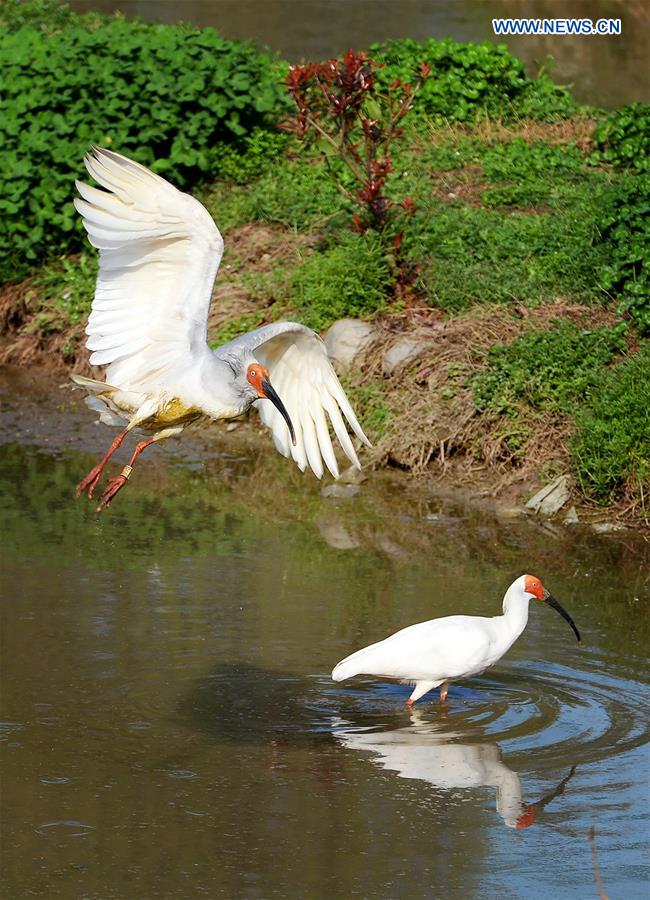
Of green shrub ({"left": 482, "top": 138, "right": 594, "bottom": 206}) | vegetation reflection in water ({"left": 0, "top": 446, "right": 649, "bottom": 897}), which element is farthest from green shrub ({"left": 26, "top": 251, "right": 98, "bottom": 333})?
green shrub ({"left": 482, "top": 138, "right": 594, "bottom": 206})

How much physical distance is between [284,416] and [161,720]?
162 centimetres

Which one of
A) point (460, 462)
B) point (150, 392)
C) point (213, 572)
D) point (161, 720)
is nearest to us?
point (161, 720)

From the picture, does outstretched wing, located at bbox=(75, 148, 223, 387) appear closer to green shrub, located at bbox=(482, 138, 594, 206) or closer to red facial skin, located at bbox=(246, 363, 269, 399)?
red facial skin, located at bbox=(246, 363, 269, 399)

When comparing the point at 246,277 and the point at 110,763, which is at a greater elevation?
the point at 246,277

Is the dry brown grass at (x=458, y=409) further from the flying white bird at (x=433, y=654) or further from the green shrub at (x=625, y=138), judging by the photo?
the flying white bird at (x=433, y=654)

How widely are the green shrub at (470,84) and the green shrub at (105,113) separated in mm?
1515

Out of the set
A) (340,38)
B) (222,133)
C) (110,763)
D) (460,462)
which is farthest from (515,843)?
(340,38)

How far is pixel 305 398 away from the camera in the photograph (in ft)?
26.4

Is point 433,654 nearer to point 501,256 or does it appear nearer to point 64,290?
point 501,256

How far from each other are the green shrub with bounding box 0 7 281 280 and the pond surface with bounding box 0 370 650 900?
2.51m

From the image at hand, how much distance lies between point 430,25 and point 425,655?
1392 centimetres

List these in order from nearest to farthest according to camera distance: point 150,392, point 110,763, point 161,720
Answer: point 110,763, point 161,720, point 150,392

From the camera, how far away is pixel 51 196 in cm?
1230

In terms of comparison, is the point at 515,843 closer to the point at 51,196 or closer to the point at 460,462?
the point at 460,462
